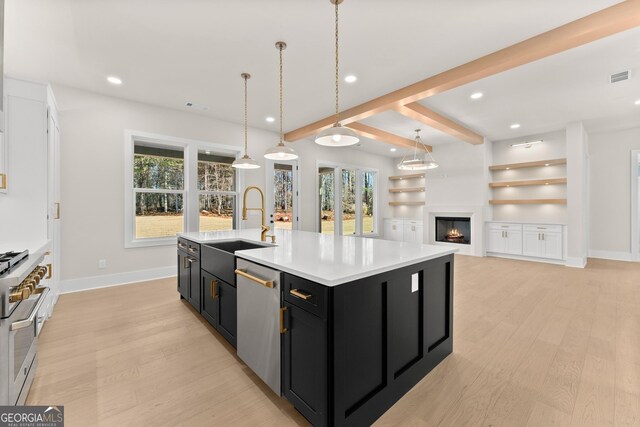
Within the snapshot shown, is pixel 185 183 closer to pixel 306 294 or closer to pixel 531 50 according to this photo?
pixel 306 294

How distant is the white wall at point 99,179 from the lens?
3.87 metres

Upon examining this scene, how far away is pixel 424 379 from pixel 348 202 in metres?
6.29

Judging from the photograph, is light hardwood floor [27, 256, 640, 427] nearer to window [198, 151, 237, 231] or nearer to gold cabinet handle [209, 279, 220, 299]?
gold cabinet handle [209, 279, 220, 299]

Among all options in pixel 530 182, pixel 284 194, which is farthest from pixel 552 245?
pixel 284 194

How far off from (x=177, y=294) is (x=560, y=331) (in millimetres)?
4418

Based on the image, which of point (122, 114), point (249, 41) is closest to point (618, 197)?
point (249, 41)

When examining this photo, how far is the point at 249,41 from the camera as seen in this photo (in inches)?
112

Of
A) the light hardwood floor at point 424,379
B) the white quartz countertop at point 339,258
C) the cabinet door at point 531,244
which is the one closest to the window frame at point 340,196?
the cabinet door at point 531,244

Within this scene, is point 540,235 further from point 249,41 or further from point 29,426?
point 29,426

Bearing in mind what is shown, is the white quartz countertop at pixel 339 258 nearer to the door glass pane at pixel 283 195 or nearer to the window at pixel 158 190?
the window at pixel 158 190

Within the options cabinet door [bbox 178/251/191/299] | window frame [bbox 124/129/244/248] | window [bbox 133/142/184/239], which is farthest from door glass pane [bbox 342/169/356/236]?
cabinet door [bbox 178/251/191/299]

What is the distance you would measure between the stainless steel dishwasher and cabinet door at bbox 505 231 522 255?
6649mm

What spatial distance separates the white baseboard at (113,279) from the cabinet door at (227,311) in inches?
113

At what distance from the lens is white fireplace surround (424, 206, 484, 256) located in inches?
261
